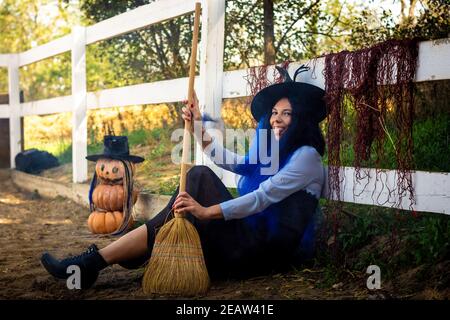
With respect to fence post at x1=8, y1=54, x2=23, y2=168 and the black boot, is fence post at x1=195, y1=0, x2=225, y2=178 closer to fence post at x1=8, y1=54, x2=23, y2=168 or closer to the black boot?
the black boot

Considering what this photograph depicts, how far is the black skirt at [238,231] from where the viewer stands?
306cm

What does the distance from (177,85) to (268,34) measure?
4.66 ft

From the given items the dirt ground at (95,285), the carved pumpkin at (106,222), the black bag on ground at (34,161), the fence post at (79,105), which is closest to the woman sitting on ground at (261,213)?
the dirt ground at (95,285)

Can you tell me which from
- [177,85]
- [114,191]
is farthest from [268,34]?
[114,191]

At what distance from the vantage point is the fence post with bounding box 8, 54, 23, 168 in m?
8.17

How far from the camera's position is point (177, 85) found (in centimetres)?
461

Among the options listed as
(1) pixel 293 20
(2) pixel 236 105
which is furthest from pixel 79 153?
(1) pixel 293 20

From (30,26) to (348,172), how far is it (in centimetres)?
1298

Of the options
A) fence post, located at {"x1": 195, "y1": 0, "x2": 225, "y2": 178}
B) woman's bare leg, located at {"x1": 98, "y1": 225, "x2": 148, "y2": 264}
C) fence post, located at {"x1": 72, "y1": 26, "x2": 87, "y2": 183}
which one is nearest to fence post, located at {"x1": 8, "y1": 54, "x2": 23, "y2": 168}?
fence post, located at {"x1": 72, "y1": 26, "x2": 87, "y2": 183}

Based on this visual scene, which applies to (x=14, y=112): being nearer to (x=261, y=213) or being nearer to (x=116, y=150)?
(x=116, y=150)

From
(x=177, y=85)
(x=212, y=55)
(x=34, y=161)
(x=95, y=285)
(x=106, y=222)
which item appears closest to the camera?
(x=95, y=285)

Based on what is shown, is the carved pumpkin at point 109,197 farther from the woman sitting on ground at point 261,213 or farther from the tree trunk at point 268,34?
the tree trunk at point 268,34
